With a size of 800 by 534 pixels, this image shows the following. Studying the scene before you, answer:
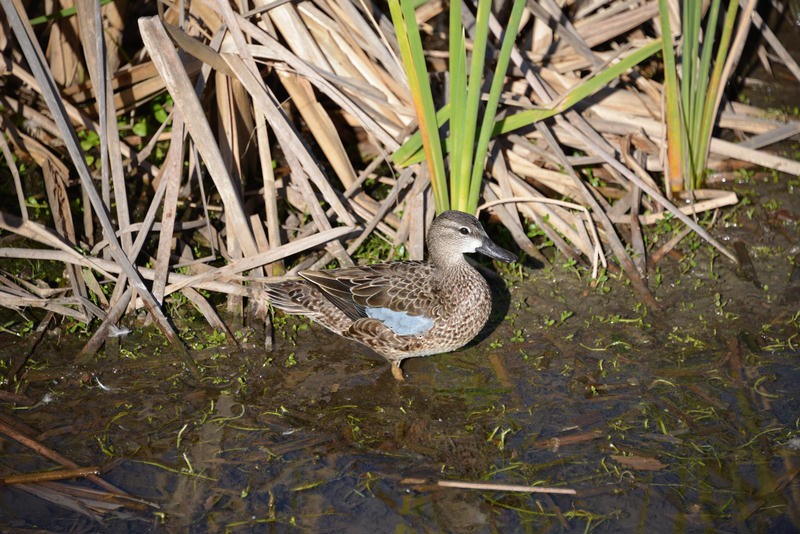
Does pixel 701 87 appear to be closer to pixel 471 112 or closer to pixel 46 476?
pixel 471 112

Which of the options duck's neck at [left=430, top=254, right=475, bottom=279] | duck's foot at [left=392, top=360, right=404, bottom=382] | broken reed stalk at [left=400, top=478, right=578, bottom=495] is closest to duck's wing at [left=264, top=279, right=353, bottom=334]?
duck's foot at [left=392, top=360, right=404, bottom=382]

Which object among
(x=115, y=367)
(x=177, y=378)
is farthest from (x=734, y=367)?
(x=115, y=367)

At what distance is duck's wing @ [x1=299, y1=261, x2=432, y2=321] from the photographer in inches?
194

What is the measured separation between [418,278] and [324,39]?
175cm

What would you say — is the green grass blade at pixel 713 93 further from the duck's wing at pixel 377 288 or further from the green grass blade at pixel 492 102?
the duck's wing at pixel 377 288

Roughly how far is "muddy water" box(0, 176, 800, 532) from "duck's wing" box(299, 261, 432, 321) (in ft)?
1.31

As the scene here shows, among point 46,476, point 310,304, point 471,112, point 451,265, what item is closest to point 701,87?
point 471,112

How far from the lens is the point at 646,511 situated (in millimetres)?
4012

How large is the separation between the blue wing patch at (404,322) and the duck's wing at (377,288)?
1 centimetres

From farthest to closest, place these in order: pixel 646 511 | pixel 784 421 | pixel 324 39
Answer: pixel 324 39, pixel 784 421, pixel 646 511

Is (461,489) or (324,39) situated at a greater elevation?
(324,39)

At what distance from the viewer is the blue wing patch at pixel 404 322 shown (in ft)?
16.0

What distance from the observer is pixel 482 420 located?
4633mm

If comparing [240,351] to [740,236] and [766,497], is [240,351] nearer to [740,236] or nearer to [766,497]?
[766,497]
